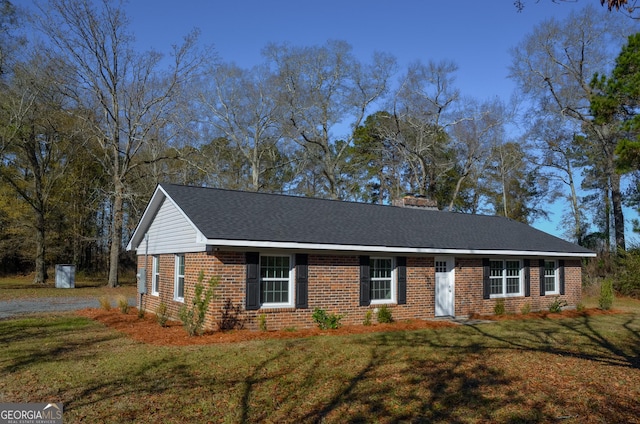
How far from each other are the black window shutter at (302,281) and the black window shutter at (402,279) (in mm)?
3378

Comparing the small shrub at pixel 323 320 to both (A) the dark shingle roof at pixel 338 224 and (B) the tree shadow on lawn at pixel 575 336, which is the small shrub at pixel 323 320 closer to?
(A) the dark shingle roof at pixel 338 224

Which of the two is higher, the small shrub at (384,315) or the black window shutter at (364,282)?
the black window shutter at (364,282)

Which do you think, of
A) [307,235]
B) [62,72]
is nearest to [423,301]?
[307,235]

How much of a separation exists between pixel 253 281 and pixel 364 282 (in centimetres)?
362

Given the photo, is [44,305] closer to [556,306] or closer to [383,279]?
[383,279]

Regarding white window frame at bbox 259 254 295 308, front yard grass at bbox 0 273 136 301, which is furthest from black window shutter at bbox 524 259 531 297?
front yard grass at bbox 0 273 136 301

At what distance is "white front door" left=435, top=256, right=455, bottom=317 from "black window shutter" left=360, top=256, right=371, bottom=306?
3233 mm

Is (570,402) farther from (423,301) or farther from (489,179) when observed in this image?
(489,179)

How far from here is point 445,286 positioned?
671 inches

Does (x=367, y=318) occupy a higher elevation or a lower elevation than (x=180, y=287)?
lower

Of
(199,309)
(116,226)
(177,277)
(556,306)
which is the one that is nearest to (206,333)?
(199,309)

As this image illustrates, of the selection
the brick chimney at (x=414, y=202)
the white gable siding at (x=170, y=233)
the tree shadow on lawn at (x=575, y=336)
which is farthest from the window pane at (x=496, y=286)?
the white gable siding at (x=170, y=233)

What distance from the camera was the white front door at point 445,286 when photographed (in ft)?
55.2

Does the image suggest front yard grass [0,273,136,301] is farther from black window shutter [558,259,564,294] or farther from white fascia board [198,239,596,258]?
black window shutter [558,259,564,294]
